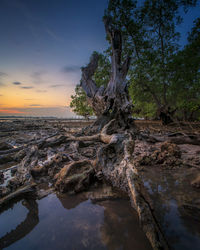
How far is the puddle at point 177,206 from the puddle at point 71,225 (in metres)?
0.49

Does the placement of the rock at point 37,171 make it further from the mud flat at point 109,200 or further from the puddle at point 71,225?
the puddle at point 71,225

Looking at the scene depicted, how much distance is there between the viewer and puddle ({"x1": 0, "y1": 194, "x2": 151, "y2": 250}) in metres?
1.75

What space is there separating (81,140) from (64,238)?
6.35m

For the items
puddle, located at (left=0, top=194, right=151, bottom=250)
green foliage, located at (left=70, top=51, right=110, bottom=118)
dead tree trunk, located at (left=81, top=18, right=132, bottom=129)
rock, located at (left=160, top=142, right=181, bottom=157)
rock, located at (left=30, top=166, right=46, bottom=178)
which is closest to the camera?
puddle, located at (left=0, top=194, right=151, bottom=250)

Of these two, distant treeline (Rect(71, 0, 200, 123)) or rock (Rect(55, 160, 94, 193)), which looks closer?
rock (Rect(55, 160, 94, 193))

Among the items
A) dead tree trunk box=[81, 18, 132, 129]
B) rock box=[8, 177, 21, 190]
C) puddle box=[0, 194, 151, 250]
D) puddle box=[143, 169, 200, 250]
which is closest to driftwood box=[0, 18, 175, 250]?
rock box=[8, 177, 21, 190]

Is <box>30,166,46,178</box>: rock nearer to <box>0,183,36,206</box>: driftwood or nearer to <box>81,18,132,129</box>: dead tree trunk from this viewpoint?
<box>0,183,36,206</box>: driftwood

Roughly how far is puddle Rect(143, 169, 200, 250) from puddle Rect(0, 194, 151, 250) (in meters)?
0.49

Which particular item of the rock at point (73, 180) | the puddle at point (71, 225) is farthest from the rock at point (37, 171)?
the puddle at point (71, 225)

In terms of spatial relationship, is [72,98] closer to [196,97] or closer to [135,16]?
[135,16]

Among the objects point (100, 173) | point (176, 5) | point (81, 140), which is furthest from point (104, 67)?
point (100, 173)

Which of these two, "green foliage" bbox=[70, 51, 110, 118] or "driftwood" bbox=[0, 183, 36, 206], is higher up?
"green foliage" bbox=[70, 51, 110, 118]

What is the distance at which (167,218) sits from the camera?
2199 mm

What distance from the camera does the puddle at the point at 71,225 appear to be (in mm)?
1749
